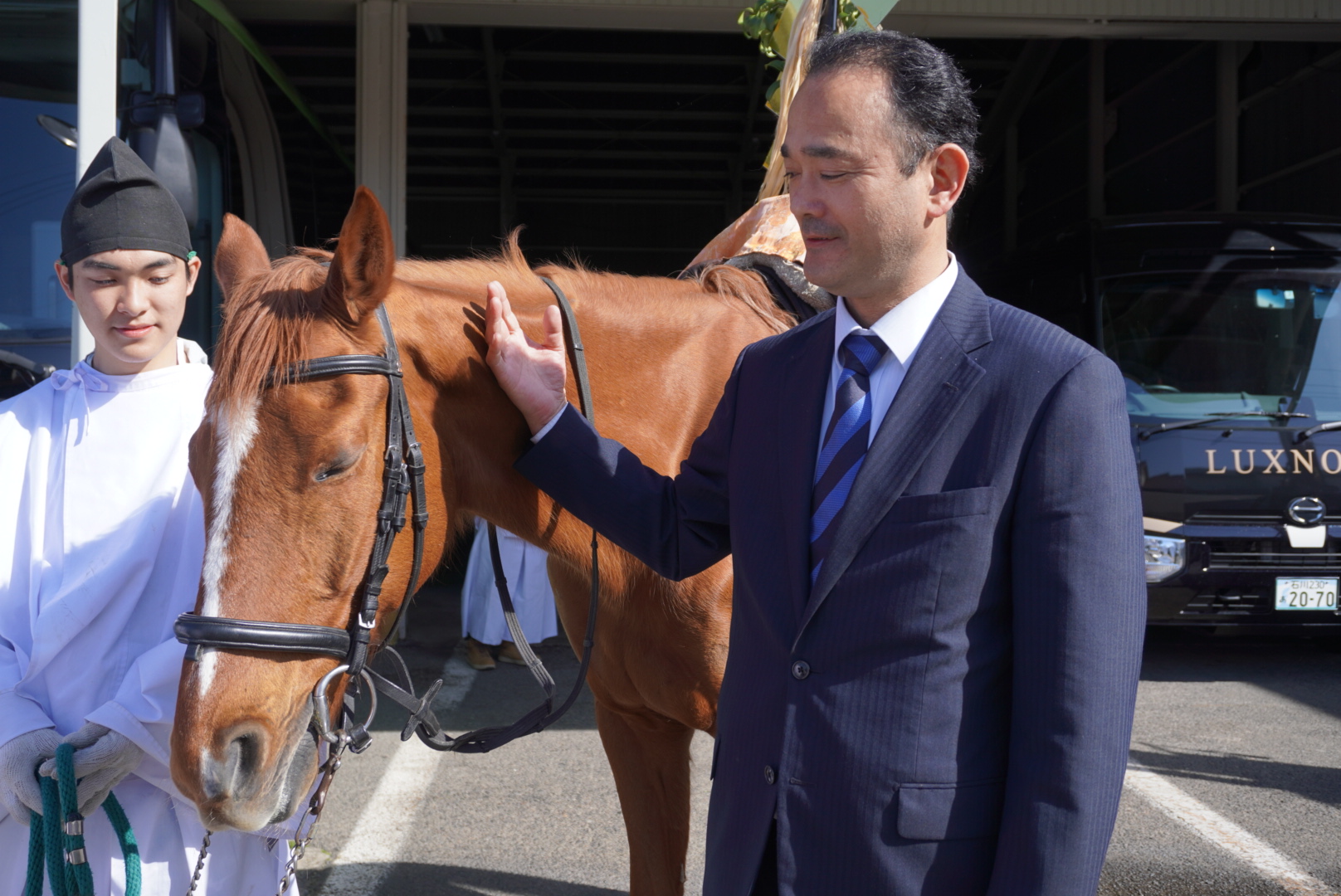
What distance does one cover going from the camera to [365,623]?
5.02 feet

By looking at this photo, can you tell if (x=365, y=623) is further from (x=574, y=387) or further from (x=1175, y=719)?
(x=1175, y=719)

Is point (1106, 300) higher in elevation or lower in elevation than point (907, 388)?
higher

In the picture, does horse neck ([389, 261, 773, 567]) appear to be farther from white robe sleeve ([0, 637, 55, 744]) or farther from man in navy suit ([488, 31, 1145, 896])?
white robe sleeve ([0, 637, 55, 744])

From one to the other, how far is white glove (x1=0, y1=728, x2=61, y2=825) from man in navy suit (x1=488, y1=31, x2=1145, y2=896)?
1065 mm

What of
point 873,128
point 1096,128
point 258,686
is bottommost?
point 258,686

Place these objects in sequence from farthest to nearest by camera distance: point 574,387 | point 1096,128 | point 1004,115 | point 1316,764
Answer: point 1004,115 < point 1096,128 < point 1316,764 < point 574,387

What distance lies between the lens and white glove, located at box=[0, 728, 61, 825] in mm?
1565

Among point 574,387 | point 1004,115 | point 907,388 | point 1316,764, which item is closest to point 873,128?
point 907,388

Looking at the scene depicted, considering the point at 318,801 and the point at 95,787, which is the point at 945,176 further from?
the point at 95,787

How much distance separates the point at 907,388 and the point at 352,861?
3.02 metres

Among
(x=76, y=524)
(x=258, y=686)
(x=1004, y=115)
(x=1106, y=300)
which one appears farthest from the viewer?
(x=1004, y=115)

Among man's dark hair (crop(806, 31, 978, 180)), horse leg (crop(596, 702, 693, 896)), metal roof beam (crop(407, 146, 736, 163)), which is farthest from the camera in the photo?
metal roof beam (crop(407, 146, 736, 163))

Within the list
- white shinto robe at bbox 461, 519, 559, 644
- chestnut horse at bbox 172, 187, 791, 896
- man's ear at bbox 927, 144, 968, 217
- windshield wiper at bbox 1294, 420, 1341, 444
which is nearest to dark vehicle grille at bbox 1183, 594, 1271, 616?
windshield wiper at bbox 1294, 420, 1341, 444

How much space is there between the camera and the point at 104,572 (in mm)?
1691
